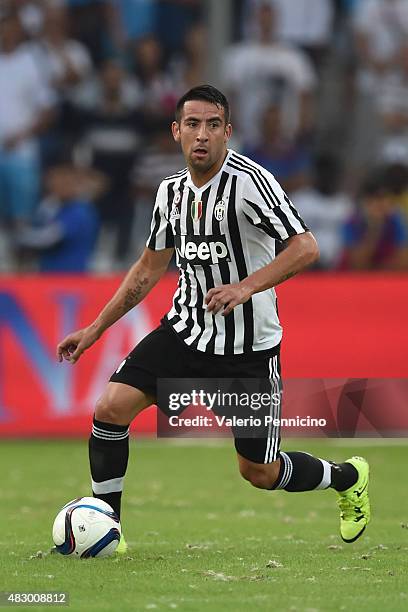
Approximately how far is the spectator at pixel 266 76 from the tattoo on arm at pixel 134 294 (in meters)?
9.82

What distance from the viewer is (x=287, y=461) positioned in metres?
6.57

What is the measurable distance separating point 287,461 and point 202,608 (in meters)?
1.78

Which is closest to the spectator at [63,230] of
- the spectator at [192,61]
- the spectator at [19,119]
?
the spectator at [19,119]

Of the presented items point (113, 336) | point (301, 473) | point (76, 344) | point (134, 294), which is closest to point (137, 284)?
point (134, 294)

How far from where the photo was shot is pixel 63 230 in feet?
49.5

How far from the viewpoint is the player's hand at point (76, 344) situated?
6562mm

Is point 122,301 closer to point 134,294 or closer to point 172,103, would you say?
point 134,294

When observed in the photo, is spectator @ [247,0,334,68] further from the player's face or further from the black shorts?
Result: the black shorts

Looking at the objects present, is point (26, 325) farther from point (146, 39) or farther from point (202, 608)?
point (202, 608)

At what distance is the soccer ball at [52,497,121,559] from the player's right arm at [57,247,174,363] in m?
0.83

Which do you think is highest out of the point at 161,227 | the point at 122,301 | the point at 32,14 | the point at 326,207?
the point at 32,14

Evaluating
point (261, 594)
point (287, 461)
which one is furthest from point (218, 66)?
point (261, 594)

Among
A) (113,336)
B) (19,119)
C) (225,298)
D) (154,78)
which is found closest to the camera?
(225,298)

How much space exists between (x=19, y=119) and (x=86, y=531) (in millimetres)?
10654
